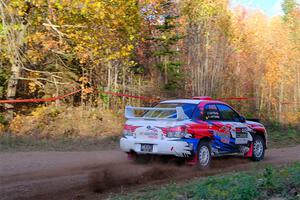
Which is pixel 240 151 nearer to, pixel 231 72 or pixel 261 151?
pixel 261 151

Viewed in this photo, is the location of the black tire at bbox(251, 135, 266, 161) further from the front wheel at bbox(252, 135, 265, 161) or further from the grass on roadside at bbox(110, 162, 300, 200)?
the grass on roadside at bbox(110, 162, 300, 200)

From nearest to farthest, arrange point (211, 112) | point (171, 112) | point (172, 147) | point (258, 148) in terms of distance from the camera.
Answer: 1. point (172, 147)
2. point (171, 112)
3. point (211, 112)
4. point (258, 148)

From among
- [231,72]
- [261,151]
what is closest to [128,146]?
[261,151]

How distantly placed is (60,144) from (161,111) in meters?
5.29

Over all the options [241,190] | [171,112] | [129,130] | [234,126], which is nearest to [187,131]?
[171,112]

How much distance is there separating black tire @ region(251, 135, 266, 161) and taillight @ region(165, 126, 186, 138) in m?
3.28

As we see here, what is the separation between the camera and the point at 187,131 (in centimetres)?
1043

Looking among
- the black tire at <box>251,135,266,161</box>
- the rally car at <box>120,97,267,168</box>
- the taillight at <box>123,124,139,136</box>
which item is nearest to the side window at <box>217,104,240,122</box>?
the rally car at <box>120,97,267,168</box>

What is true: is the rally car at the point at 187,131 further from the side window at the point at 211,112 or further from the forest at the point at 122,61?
the forest at the point at 122,61

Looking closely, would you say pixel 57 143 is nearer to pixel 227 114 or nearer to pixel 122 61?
pixel 227 114

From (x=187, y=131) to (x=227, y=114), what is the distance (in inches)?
82.5

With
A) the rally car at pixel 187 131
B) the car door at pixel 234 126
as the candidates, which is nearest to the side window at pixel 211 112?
the rally car at pixel 187 131

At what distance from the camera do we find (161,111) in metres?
11.1

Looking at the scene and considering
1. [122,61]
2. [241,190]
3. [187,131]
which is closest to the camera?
[241,190]
